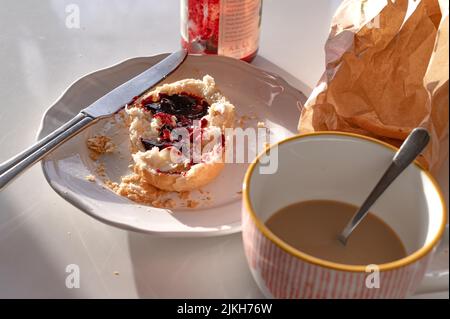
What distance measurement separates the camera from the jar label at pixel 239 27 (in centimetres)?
84

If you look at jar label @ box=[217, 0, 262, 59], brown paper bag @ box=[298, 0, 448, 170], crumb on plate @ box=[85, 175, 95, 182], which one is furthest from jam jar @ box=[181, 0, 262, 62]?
crumb on plate @ box=[85, 175, 95, 182]

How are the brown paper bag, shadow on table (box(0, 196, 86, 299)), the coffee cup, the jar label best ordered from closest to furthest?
the coffee cup, shadow on table (box(0, 196, 86, 299)), the brown paper bag, the jar label

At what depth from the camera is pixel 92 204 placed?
2.18 feet

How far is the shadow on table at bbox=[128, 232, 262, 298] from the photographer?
Answer: 0.62m

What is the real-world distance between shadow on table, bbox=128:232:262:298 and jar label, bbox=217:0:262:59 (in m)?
0.32

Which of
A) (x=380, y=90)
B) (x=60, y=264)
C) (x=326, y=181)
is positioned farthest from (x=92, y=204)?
(x=380, y=90)

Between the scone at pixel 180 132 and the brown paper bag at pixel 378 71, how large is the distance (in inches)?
4.5

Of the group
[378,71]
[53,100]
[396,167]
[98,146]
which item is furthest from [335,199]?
[53,100]

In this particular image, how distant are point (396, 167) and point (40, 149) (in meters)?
0.39

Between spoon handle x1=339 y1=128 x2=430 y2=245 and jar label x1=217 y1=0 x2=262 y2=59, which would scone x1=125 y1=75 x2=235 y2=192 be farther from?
spoon handle x1=339 y1=128 x2=430 y2=245

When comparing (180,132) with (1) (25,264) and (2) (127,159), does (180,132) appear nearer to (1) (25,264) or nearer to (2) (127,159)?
(2) (127,159)
